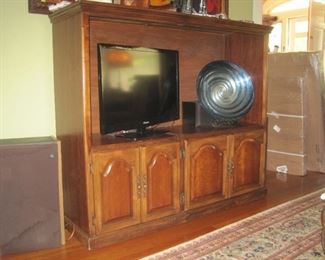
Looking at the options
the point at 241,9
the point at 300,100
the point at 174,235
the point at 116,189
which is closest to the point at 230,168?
the point at 174,235

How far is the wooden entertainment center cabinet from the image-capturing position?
220 centimetres

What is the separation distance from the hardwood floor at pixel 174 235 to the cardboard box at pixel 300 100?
0.64 m

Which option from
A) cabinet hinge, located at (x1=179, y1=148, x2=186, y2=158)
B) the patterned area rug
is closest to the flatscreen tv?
cabinet hinge, located at (x1=179, y1=148, x2=186, y2=158)

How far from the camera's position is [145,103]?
2.54 metres

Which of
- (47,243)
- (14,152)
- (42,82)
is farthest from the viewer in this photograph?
(42,82)

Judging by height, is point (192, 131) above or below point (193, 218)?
above

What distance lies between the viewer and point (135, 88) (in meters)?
2.45

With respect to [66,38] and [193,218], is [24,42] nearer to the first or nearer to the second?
[66,38]

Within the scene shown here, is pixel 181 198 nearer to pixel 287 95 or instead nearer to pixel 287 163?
pixel 287 163

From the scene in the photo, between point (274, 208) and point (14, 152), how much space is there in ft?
6.65

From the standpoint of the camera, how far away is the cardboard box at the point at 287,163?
13.0ft

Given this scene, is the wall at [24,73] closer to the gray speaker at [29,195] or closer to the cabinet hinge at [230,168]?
the gray speaker at [29,195]

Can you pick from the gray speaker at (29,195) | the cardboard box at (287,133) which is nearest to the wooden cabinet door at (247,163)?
the cardboard box at (287,133)

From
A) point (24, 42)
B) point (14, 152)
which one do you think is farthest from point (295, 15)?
point (14, 152)
